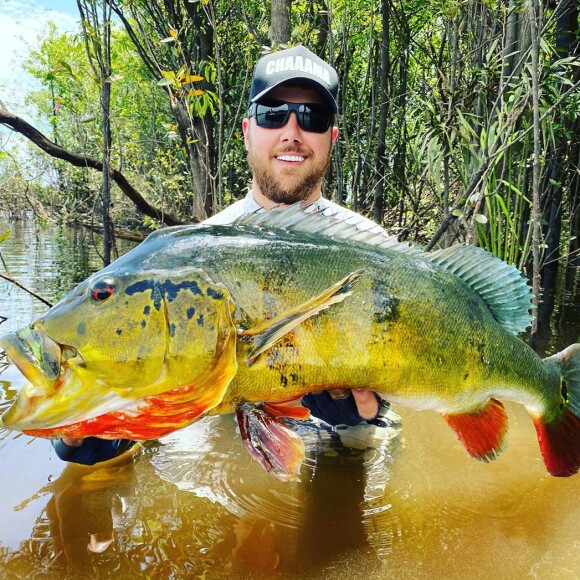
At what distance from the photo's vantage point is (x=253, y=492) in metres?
2.55

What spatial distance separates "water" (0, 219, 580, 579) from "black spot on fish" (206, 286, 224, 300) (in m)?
1.14

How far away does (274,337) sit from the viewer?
1.52 meters

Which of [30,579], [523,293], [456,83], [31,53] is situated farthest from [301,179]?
[31,53]

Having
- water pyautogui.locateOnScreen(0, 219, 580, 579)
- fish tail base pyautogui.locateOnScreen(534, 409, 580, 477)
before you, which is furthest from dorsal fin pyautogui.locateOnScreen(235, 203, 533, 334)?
water pyautogui.locateOnScreen(0, 219, 580, 579)

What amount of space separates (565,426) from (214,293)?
1616 mm

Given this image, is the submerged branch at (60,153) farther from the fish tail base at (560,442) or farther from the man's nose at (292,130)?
the fish tail base at (560,442)

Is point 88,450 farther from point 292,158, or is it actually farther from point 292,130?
point 292,130

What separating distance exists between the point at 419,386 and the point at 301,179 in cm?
203

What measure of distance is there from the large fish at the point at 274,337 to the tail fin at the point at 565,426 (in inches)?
1.3

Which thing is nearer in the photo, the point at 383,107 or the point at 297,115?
the point at 297,115

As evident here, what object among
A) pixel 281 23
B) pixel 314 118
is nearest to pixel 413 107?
pixel 281 23

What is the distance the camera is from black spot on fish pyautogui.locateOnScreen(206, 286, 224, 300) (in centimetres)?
160

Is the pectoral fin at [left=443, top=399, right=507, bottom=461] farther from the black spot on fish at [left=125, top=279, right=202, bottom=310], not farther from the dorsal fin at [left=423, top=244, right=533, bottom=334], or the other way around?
the black spot on fish at [left=125, top=279, right=202, bottom=310]

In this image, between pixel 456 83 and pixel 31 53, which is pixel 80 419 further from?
pixel 31 53
